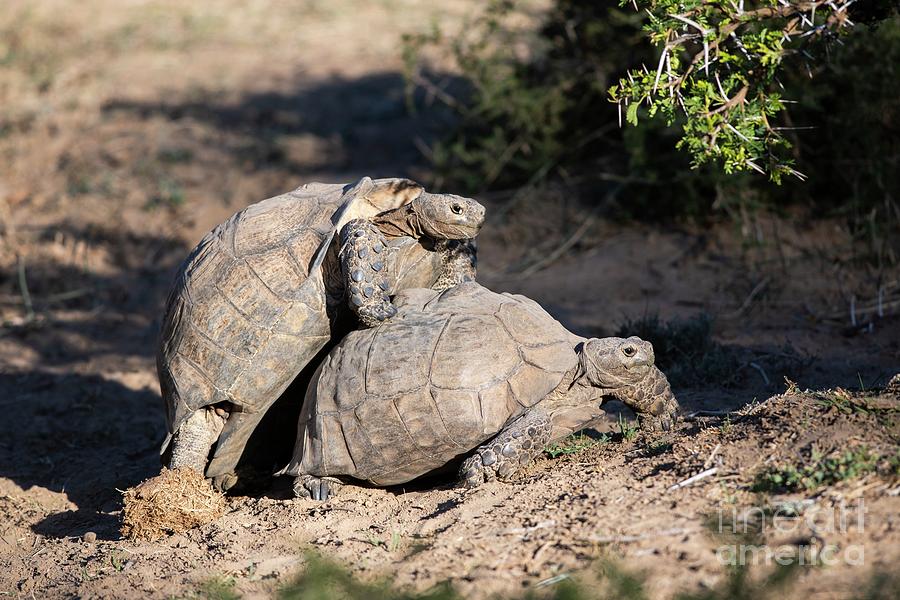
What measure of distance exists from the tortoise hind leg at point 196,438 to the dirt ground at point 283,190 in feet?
1.07

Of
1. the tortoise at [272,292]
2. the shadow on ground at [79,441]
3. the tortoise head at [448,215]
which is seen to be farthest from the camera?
the shadow on ground at [79,441]

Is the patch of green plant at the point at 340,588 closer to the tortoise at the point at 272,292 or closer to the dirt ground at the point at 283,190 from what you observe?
the dirt ground at the point at 283,190

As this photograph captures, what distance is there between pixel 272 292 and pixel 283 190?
561 cm

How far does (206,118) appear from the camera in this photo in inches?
471

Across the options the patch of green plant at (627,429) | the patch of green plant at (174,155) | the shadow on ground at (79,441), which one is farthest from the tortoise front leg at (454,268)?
the patch of green plant at (174,155)

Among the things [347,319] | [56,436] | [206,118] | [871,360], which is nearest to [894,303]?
[871,360]

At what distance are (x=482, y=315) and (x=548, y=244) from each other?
405 centimetres

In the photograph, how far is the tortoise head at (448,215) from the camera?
183 inches

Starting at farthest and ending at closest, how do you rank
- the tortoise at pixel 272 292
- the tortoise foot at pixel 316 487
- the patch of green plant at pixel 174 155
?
the patch of green plant at pixel 174 155, the tortoise at pixel 272 292, the tortoise foot at pixel 316 487

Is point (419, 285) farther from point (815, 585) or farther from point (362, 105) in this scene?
point (362, 105)

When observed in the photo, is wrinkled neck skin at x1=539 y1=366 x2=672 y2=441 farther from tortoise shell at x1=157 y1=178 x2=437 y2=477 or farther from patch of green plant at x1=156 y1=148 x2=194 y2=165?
patch of green plant at x1=156 y1=148 x2=194 y2=165

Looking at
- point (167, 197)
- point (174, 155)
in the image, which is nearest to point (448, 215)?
point (167, 197)

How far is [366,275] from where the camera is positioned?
14.3ft

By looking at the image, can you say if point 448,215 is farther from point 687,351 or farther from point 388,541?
point 687,351
